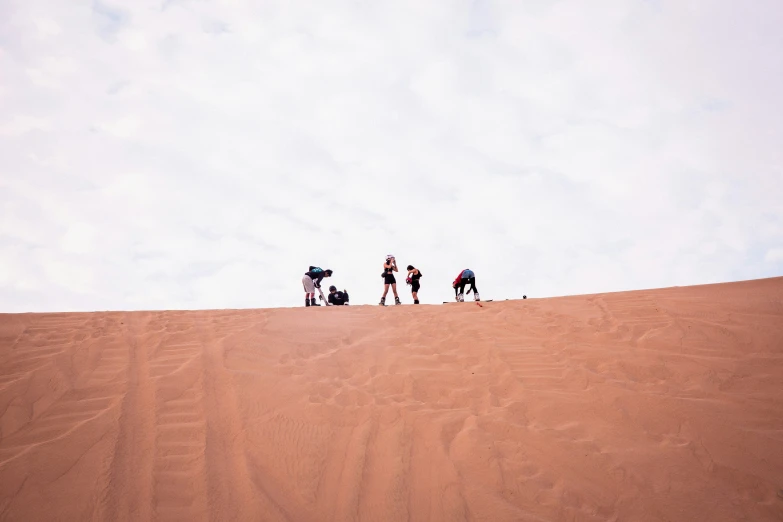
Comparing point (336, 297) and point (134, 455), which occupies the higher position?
point (336, 297)

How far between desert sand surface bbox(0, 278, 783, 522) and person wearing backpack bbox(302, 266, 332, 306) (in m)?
5.67

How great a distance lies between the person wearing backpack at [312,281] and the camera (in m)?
12.5

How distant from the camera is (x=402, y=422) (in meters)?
4.24

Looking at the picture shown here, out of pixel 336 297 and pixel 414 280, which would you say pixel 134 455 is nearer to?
pixel 414 280

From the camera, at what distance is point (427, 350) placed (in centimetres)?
617

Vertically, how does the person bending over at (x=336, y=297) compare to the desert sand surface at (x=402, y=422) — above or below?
above

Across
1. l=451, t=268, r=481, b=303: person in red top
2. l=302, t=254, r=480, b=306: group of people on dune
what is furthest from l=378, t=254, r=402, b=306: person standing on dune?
l=451, t=268, r=481, b=303: person in red top

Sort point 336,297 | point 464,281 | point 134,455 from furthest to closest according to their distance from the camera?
point 336,297 → point 464,281 → point 134,455

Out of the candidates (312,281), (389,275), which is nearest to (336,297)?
(312,281)

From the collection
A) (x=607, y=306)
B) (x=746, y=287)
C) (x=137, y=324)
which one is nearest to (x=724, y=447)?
(x=607, y=306)

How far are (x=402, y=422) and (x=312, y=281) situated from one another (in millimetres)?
8905

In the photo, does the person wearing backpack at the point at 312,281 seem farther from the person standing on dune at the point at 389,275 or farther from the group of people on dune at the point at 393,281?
the person standing on dune at the point at 389,275

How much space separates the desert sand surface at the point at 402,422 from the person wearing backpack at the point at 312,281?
567 centimetres

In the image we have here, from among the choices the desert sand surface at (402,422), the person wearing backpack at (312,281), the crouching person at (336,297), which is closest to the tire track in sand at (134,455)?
the desert sand surface at (402,422)
